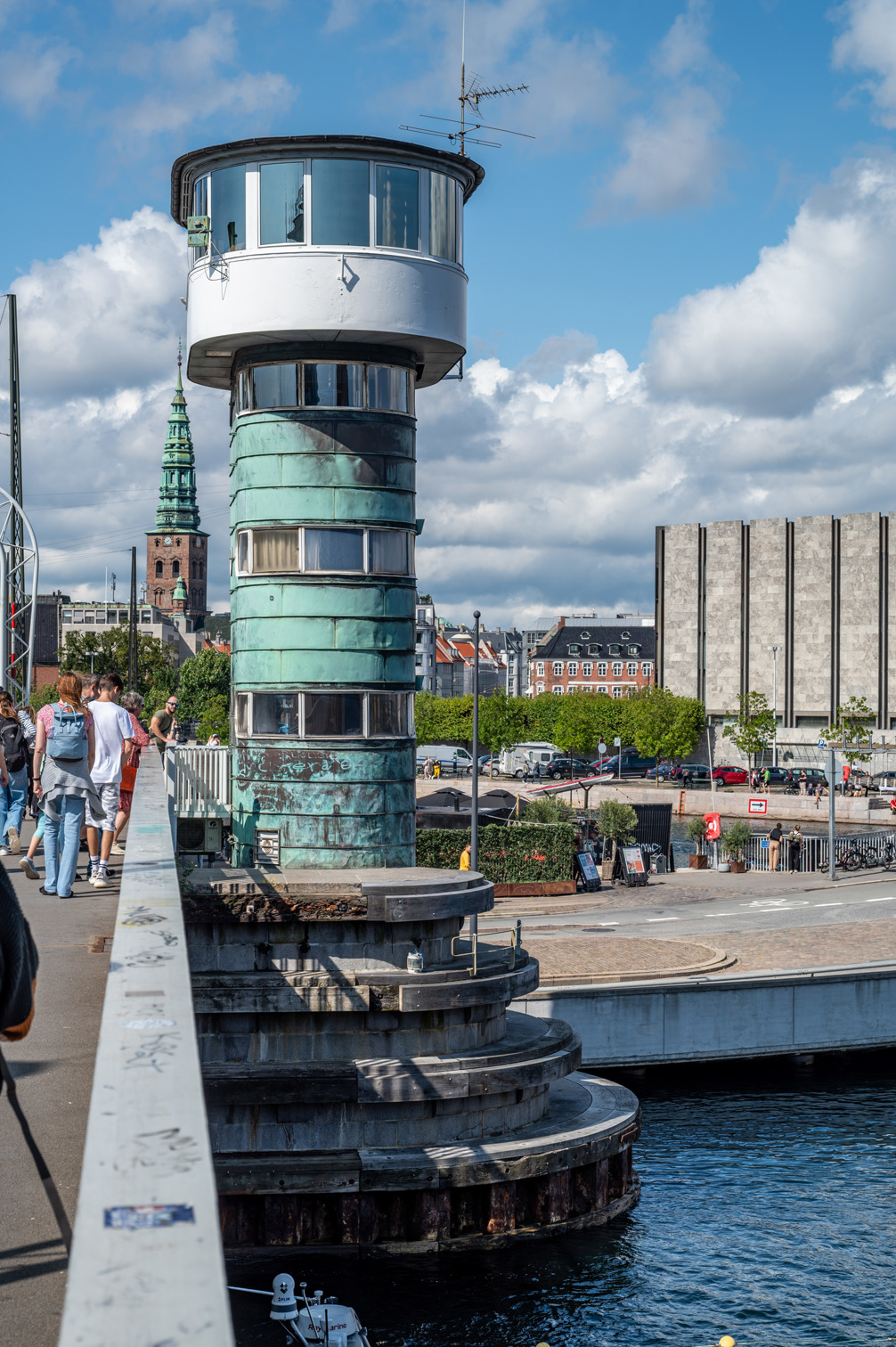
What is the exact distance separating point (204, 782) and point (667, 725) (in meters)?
83.6

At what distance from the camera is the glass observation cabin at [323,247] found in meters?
18.7

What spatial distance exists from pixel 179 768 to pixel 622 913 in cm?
1810

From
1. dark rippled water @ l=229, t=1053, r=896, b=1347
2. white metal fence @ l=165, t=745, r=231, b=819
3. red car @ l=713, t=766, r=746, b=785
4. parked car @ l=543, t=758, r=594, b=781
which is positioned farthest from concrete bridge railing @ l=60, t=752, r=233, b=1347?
parked car @ l=543, t=758, r=594, b=781

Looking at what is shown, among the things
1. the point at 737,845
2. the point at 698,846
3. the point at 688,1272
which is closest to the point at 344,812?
the point at 688,1272

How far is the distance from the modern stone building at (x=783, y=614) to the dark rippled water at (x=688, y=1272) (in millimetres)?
80946

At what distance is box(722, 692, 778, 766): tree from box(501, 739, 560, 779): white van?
13292mm

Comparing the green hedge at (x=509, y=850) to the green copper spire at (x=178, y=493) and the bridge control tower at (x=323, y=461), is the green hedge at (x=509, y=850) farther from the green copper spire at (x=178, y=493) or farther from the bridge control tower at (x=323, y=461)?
the green copper spire at (x=178, y=493)

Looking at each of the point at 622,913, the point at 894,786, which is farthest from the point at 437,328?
the point at 894,786

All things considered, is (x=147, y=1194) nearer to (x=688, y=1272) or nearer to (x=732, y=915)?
(x=688, y=1272)

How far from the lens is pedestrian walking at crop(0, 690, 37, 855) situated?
15664 mm

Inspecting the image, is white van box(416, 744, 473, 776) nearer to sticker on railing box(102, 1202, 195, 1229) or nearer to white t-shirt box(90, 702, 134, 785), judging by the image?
white t-shirt box(90, 702, 134, 785)

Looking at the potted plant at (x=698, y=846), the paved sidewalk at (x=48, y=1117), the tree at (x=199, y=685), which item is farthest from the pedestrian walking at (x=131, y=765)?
the tree at (x=199, y=685)

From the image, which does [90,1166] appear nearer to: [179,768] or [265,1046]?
[265,1046]

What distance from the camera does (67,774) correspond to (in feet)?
41.0
